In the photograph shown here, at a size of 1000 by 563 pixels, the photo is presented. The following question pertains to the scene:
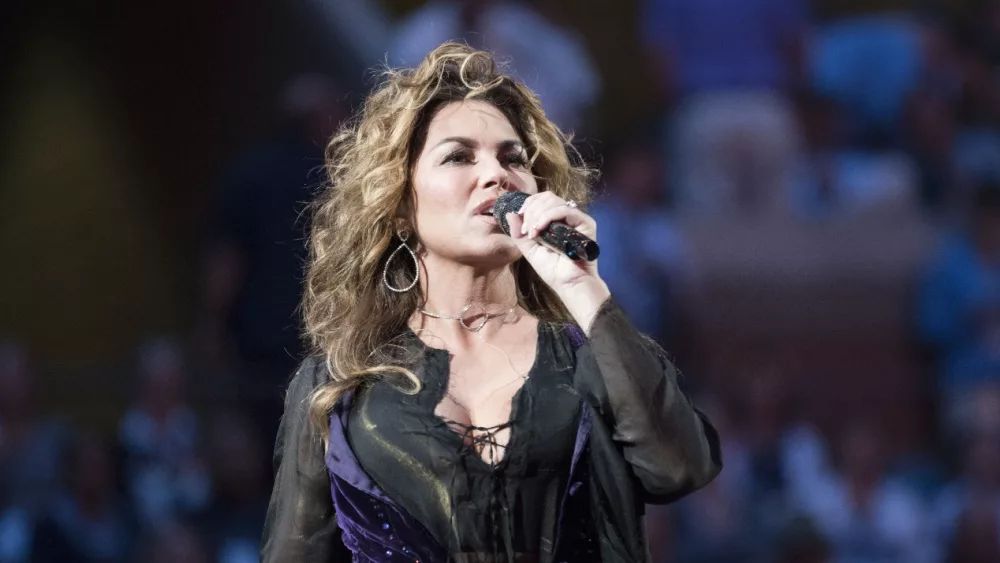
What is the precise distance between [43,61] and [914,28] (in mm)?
3025

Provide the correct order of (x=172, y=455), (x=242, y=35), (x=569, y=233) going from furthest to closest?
1. (x=242, y=35)
2. (x=172, y=455)
3. (x=569, y=233)

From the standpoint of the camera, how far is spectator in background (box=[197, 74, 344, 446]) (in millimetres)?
3756

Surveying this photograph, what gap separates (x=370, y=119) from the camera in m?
1.79

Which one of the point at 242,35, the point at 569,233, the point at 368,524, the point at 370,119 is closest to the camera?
the point at 569,233

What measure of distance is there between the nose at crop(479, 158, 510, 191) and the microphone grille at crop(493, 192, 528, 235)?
0.16ft

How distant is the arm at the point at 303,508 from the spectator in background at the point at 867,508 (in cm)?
259

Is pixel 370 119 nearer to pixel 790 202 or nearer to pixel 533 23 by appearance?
pixel 533 23

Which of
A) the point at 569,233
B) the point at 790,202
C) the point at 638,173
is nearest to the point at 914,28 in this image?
the point at 790,202

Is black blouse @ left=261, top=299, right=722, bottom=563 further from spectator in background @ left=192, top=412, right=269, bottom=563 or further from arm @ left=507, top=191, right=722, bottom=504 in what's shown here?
spectator in background @ left=192, top=412, right=269, bottom=563

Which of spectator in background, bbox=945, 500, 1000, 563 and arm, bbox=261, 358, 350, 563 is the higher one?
spectator in background, bbox=945, 500, 1000, 563

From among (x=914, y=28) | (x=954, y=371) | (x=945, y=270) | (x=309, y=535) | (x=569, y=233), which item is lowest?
(x=309, y=535)

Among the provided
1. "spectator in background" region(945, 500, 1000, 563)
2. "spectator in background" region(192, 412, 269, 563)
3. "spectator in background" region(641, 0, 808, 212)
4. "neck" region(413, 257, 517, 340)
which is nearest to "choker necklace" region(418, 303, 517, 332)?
"neck" region(413, 257, 517, 340)

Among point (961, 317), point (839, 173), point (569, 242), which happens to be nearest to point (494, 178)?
point (569, 242)

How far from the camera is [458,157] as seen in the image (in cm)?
166
